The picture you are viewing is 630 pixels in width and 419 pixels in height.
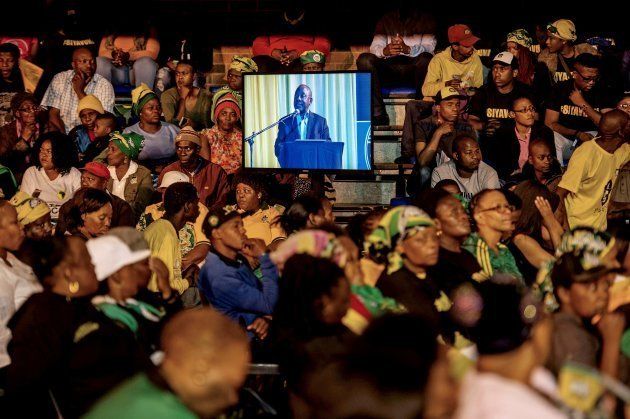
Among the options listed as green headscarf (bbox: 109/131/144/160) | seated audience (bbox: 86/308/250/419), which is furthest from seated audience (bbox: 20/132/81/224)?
seated audience (bbox: 86/308/250/419)

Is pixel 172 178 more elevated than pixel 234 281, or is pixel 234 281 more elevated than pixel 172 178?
pixel 172 178

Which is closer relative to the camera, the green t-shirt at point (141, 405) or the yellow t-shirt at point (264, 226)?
the green t-shirt at point (141, 405)

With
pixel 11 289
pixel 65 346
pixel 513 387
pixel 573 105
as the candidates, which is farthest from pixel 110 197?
pixel 513 387

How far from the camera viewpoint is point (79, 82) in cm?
1183

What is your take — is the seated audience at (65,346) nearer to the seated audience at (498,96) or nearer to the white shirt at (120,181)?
the white shirt at (120,181)

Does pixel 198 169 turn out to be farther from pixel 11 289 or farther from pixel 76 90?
pixel 11 289

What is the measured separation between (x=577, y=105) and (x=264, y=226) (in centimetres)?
399

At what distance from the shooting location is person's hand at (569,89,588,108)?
10873 mm

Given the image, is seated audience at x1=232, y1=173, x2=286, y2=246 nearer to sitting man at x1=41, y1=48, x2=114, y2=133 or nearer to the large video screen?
the large video screen

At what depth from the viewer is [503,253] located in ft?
23.5

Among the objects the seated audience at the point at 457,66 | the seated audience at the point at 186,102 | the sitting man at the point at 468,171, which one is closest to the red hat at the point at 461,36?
the seated audience at the point at 457,66

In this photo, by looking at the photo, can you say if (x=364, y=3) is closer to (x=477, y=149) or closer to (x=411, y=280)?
(x=477, y=149)

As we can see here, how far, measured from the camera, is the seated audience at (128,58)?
1254 centimetres

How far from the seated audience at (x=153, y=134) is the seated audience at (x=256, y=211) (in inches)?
63.7
